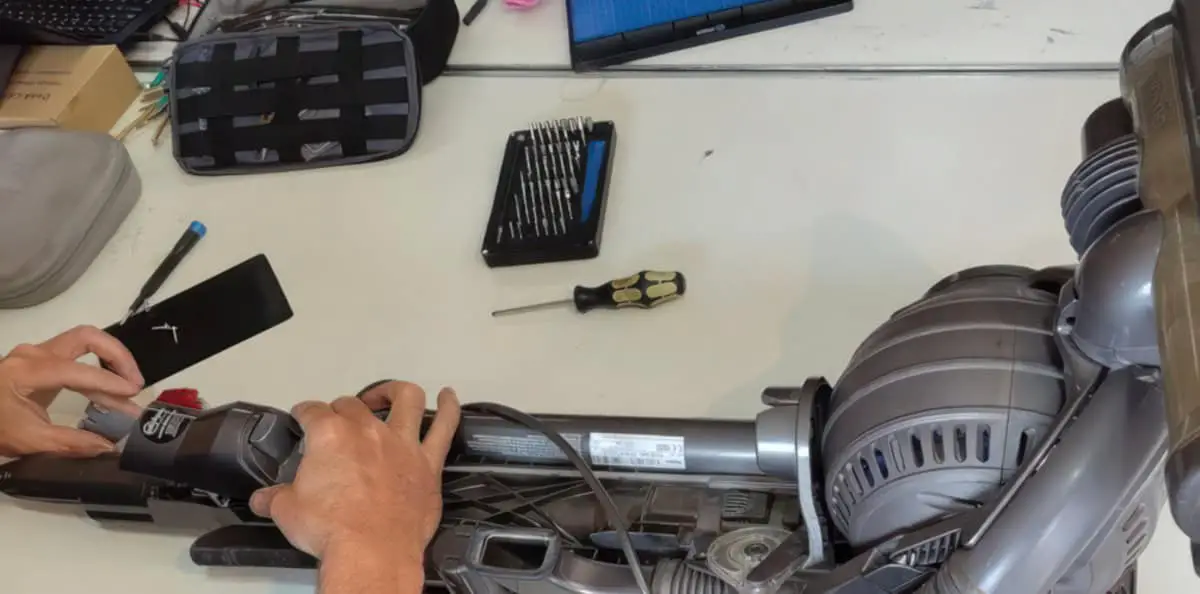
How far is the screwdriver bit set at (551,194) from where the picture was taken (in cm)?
126

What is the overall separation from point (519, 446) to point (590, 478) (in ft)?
0.30

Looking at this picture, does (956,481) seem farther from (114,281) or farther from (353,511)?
(114,281)

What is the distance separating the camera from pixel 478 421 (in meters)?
0.98

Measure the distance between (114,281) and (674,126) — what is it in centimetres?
73

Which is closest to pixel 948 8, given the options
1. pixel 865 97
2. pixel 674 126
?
pixel 865 97

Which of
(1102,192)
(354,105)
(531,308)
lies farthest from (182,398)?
(1102,192)

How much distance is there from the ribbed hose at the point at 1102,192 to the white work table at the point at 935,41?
27.6 inches

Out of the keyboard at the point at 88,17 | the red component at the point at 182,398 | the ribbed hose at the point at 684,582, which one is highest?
the keyboard at the point at 88,17

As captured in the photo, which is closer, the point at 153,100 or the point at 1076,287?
the point at 1076,287

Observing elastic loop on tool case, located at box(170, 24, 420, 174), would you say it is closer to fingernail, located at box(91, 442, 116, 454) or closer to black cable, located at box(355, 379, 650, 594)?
fingernail, located at box(91, 442, 116, 454)

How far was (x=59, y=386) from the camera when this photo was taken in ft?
3.72

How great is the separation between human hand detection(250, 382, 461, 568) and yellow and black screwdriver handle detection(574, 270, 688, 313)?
0.29 m

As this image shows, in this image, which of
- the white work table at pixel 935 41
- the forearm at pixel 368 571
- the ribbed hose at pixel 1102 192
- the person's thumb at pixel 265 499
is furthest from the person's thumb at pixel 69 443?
the ribbed hose at pixel 1102 192

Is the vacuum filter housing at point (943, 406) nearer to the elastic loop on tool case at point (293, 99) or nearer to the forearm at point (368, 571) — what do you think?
the forearm at point (368, 571)
